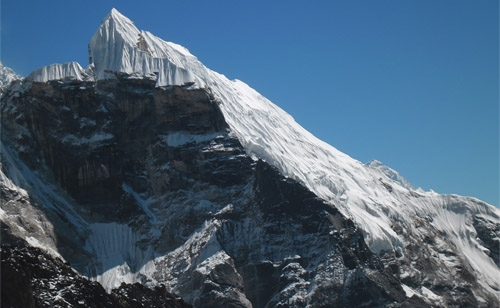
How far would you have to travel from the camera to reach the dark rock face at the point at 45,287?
129 meters

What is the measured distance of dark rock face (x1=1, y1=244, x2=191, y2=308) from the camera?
129 metres

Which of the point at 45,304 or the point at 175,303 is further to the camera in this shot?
the point at 175,303

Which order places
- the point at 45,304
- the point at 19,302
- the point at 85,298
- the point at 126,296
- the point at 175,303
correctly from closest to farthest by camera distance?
the point at 19,302 → the point at 45,304 → the point at 85,298 → the point at 126,296 → the point at 175,303

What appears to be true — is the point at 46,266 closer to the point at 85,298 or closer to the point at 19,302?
the point at 85,298

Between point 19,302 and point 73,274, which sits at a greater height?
point 73,274

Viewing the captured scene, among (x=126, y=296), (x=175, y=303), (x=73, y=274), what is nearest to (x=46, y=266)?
(x=73, y=274)

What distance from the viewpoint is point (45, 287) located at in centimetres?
14712

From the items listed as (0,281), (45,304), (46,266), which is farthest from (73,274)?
→ (0,281)

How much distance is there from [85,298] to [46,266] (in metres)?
6.97

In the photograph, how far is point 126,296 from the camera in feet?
563

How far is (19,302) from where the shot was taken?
5020 inches

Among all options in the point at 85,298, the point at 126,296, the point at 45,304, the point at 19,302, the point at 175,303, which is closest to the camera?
the point at 19,302

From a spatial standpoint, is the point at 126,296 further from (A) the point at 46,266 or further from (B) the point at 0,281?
(B) the point at 0,281

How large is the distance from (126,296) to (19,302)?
44.9 meters
